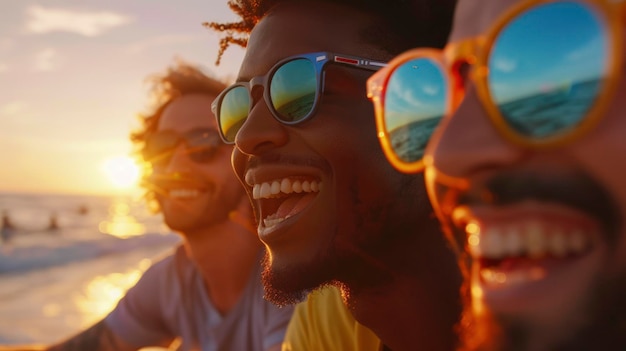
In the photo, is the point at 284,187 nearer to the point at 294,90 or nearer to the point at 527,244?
the point at 294,90

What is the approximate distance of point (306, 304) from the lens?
2855 millimetres

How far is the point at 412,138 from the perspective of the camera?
1.46 meters

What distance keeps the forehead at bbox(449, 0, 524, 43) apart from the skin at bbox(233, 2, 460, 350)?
91 cm

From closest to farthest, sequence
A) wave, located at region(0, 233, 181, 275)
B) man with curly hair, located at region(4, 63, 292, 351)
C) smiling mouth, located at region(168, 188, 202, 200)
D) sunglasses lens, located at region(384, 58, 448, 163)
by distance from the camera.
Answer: sunglasses lens, located at region(384, 58, 448, 163), man with curly hair, located at region(4, 63, 292, 351), smiling mouth, located at region(168, 188, 202, 200), wave, located at region(0, 233, 181, 275)

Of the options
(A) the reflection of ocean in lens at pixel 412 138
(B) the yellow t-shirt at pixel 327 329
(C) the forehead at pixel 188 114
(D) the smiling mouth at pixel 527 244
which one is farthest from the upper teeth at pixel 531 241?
(C) the forehead at pixel 188 114

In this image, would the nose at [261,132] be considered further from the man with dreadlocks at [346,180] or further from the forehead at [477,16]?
the forehead at [477,16]

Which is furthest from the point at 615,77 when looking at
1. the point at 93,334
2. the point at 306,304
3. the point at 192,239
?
the point at 93,334

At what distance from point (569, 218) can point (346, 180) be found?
3.66 ft

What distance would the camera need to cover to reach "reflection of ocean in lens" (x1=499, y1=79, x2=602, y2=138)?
3.07 ft

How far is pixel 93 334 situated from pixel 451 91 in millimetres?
4242

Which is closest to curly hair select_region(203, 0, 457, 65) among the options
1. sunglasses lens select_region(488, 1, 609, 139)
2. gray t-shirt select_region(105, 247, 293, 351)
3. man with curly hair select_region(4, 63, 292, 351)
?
sunglasses lens select_region(488, 1, 609, 139)

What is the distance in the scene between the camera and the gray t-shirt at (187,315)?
380 cm

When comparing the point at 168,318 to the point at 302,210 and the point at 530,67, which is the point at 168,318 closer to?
the point at 302,210

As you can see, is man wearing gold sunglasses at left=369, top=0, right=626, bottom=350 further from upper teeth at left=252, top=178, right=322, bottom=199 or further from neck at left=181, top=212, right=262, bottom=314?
neck at left=181, top=212, right=262, bottom=314
